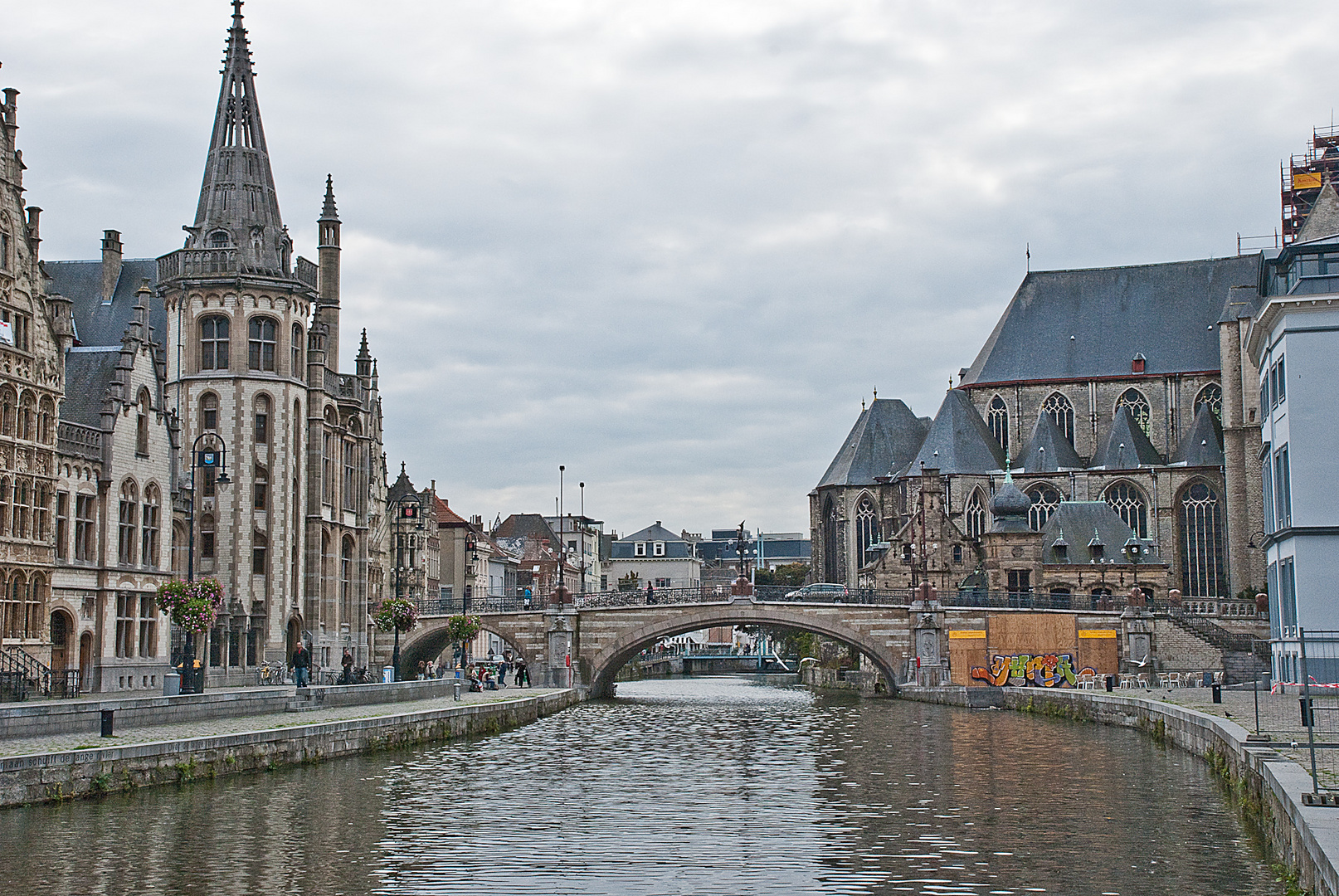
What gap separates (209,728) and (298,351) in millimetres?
27756

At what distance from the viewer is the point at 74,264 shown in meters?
57.9

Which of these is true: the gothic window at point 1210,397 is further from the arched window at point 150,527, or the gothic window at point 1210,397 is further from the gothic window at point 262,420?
the arched window at point 150,527

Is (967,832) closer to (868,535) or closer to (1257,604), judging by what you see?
(1257,604)

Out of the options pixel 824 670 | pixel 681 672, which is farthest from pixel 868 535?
pixel 681 672

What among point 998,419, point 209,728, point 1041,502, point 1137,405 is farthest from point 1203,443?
point 209,728

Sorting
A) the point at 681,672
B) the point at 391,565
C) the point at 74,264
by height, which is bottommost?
the point at 681,672

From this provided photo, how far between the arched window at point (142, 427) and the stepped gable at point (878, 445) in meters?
53.8

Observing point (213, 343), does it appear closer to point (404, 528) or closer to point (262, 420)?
point (262, 420)

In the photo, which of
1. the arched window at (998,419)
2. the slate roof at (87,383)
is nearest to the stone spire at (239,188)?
the slate roof at (87,383)

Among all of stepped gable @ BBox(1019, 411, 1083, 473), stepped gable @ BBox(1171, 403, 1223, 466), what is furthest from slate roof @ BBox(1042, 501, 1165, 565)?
stepped gable @ BBox(1171, 403, 1223, 466)

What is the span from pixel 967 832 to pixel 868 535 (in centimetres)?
7170

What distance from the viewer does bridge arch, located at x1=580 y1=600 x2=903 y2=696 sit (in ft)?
215

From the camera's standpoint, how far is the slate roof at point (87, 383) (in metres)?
44.6

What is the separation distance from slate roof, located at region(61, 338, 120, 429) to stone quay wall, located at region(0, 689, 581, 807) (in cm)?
1400
